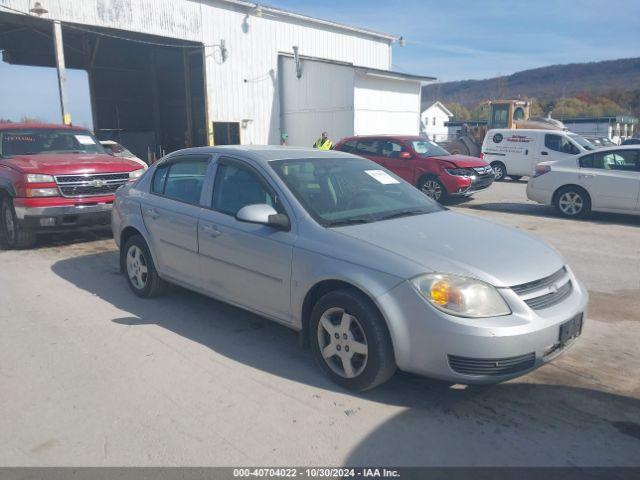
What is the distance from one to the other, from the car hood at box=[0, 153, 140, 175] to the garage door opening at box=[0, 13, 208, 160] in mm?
16201

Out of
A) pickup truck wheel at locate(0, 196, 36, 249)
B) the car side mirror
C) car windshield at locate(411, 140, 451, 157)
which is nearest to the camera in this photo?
the car side mirror

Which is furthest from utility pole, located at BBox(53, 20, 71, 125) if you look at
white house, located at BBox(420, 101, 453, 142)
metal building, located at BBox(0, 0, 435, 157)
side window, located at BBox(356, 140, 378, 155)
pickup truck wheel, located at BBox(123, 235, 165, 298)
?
white house, located at BBox(420, 101, 453, 142)

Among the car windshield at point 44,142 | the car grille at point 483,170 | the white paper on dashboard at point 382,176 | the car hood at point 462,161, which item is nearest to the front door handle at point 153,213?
the white paper on dashboard at point 382,176

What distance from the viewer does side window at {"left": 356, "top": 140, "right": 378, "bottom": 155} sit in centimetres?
1385

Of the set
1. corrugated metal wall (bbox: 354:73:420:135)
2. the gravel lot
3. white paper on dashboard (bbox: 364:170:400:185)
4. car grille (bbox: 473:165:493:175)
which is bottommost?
the gravel lot

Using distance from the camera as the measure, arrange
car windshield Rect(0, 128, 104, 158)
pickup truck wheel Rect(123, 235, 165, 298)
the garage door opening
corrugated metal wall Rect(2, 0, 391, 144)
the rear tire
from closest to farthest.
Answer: pickup truck wheel Rect(123, 235, 165, 298)
car windshield Rect(0, 128, 104, 158)
the rear tire
corrugated metal wall Rect(2, 0, 391, 144)
the garage door opening

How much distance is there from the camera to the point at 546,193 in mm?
11023

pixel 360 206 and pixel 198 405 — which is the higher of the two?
pixel 360 206

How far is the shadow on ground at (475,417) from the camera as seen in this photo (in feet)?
9.65

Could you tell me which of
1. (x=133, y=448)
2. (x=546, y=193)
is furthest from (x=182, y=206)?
(x=546, y=193)

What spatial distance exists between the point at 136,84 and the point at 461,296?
2945 cm

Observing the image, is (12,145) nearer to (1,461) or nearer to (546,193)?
(1,461)

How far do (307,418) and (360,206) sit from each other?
1.72 m

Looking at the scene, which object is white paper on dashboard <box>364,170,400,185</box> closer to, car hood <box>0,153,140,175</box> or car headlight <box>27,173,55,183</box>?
car hood <box>0,153,140,175</box>
